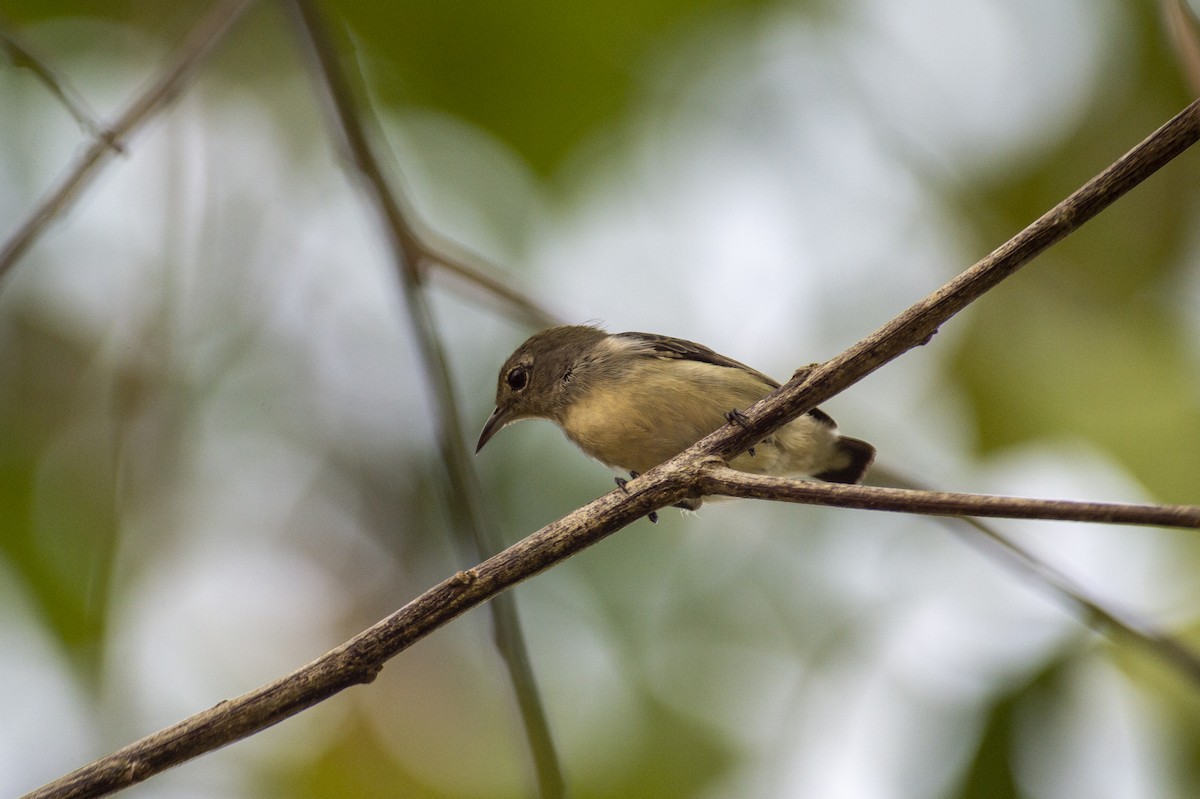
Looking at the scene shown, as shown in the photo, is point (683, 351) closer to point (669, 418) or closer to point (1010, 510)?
point (669, 418)

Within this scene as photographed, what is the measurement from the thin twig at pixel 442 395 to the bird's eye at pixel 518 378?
1.17m

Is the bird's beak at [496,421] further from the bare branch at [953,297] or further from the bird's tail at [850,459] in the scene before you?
the bare branch at [953,297]

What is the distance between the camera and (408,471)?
6.11 m

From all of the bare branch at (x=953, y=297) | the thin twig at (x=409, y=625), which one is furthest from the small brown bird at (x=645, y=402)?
the thin twig at (x=409, y=625)

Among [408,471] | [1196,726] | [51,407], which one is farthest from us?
[408,471]

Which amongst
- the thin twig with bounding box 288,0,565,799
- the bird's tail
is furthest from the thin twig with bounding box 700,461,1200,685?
the bird's tail

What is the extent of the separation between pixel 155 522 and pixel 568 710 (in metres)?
2.14

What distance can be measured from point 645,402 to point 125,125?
2.10 metres

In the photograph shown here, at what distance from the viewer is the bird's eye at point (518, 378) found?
16.3 feet

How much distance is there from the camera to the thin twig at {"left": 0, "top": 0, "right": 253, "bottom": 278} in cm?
313

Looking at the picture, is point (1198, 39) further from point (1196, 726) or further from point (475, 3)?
point (475, 3)

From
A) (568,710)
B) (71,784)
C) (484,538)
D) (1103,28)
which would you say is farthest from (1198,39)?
(568,710)

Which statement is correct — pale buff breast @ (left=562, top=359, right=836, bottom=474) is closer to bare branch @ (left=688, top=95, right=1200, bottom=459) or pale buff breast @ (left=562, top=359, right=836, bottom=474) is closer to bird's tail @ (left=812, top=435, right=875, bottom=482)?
bird's tail @ (left=812, top=435, right=875, bottom=482)

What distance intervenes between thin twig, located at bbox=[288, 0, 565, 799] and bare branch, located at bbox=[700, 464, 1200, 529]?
3.71 feet
